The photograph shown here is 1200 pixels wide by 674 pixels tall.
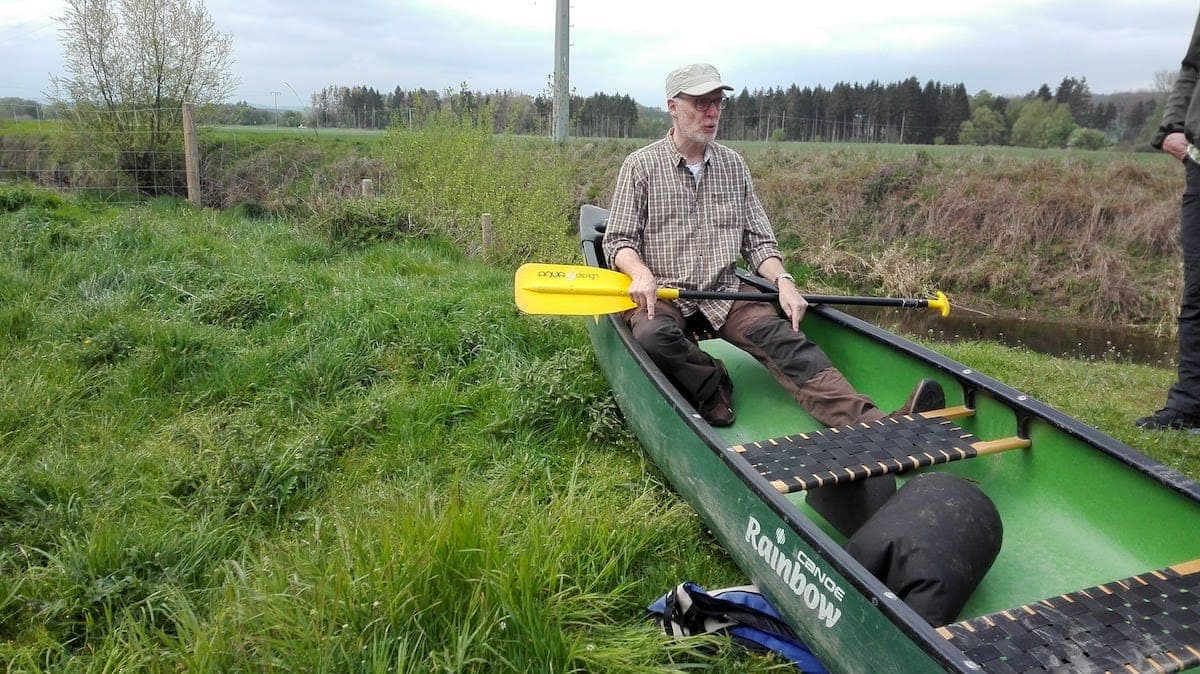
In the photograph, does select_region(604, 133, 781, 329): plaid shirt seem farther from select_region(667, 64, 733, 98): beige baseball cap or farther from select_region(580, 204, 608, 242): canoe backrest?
select_region(580, 204, 608, 242): canoe backrest

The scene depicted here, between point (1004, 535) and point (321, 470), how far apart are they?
8.95 ft

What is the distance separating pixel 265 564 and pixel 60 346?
2690 mm

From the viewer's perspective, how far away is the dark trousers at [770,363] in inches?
122

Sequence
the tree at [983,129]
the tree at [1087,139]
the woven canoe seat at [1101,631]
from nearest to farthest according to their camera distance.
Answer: the woven canoe seat at [1101,631] < the tree at [1087,139] < the tree at [983,129]

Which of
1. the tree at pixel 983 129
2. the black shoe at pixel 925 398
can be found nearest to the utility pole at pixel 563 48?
the tree at pixel 983 129

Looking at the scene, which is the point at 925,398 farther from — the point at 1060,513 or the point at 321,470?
the point at 321,470

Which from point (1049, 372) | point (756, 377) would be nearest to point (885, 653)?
point (756, 377)

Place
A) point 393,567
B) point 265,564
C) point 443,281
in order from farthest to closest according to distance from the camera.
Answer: point 443,281
point 265,564
point 393,567

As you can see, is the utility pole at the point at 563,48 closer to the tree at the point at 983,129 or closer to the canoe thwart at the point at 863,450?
the tree at the point at 983,129

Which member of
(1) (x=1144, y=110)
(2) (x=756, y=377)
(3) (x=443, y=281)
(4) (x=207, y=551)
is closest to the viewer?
(4) (x=207, y=551)

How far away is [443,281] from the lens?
5766 mm

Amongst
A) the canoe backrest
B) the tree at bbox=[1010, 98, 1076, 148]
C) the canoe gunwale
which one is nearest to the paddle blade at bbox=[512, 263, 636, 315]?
the canoe backrest

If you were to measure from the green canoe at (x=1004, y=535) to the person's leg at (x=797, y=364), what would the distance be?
0.21 m

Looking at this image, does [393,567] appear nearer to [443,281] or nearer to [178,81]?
[443,281]
